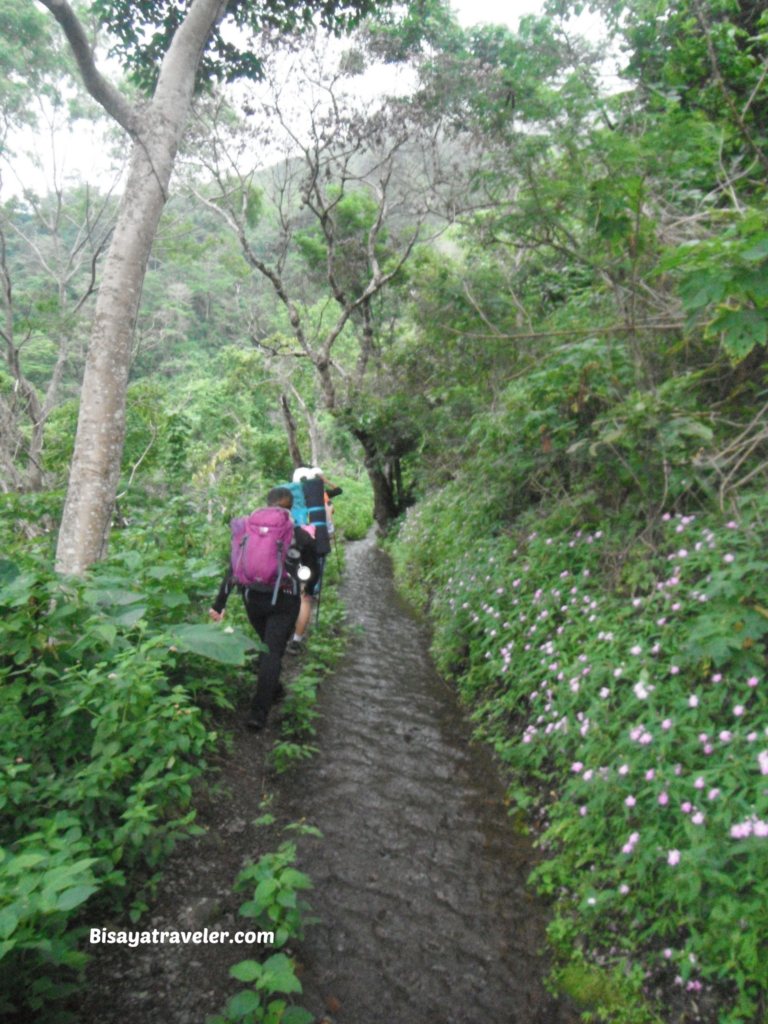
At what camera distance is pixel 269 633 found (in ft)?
14.1

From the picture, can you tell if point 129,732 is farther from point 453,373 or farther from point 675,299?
point 453,373

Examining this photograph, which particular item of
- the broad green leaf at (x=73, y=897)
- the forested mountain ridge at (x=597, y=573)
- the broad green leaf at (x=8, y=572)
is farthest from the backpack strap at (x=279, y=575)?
the broad green leaf at (x=73, y=897)

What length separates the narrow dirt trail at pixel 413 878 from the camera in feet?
8.01

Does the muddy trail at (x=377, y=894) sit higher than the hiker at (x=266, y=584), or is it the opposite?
the hiker at (x=266, y=584)

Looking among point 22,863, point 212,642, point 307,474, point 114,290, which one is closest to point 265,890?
point 22,863

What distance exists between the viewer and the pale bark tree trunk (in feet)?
12.1

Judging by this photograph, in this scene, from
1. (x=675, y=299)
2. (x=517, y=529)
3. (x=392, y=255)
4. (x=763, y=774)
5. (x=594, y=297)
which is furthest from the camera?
(x=392, y=255)

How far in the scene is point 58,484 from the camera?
29.9 ft

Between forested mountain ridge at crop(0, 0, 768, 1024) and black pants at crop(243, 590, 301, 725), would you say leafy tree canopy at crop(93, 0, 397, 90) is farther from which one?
black pants at crop(243, 590, 301, 725)

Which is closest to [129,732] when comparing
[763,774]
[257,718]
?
[257,718]

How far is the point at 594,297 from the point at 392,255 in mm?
11051

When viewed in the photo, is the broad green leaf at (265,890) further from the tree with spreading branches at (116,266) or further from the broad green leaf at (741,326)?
the broad green leaf at (741,326)

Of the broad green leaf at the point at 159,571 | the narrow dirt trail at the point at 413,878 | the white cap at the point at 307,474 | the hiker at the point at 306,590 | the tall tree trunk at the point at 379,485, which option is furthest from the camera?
the tall tree trunk at the point at 379,485

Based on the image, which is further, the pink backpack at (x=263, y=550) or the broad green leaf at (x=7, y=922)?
the pink backpack at (x=263, y=550)
